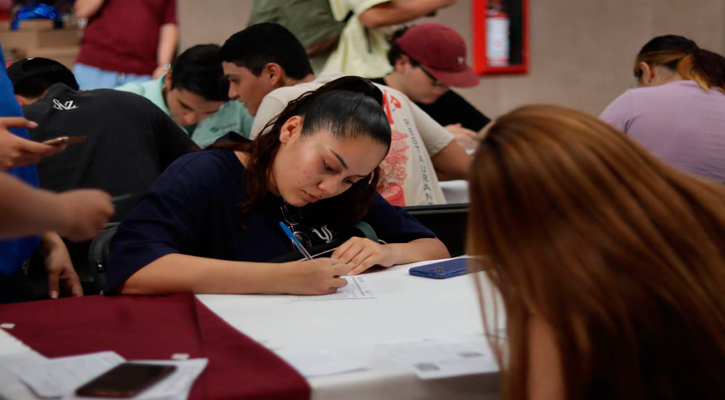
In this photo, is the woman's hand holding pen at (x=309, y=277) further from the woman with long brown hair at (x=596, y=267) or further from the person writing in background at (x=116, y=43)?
the person writing in background at (x=116, y=43)

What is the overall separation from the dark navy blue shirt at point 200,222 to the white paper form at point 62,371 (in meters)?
0.47

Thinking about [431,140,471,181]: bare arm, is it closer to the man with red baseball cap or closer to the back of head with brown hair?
the man with red baseball cap

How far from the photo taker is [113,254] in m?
1.63

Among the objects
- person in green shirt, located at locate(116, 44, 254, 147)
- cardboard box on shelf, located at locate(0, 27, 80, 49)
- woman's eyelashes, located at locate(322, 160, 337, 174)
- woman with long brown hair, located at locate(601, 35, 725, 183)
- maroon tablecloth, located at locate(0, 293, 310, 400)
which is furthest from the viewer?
cardboard box on shelf, located at locate(0, 27, 80, 49)

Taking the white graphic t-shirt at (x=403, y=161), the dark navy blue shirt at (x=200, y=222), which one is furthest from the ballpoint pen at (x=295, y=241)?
the white graphic t-shirt at (x=403, y=161)

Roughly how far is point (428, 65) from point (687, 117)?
1.22m

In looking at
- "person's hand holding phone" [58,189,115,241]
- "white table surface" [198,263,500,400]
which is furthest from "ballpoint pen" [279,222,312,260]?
"person's hand holding phone" [58,189,115,241]

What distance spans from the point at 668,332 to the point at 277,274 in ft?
2.60

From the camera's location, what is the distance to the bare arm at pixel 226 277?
157 cm

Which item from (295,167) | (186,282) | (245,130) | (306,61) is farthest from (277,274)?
(245,130)

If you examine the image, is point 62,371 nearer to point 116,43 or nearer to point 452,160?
point 452,160

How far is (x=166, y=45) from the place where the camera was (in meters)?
4.12

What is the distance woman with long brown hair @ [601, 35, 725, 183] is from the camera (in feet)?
9.86

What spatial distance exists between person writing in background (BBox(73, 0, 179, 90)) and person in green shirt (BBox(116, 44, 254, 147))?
0.96 feet
